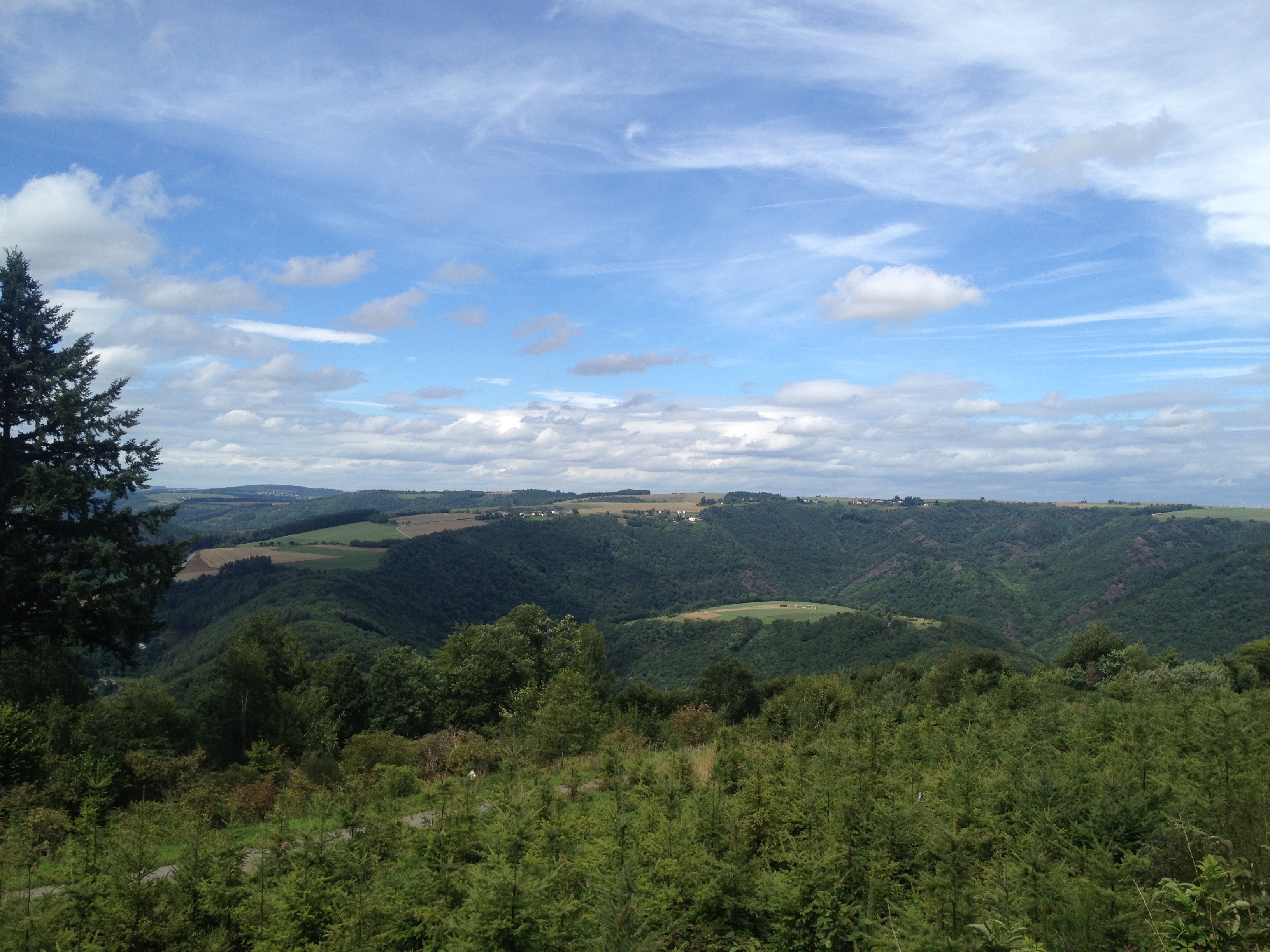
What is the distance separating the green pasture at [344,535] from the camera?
120938 millimetres

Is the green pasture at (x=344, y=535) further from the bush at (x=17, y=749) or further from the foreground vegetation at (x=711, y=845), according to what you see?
the foreground vegetation at (x=711, y=845)

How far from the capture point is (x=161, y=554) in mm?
16641

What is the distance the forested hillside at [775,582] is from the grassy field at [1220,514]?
15.3 feet

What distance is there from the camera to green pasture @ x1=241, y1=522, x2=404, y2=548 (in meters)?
121

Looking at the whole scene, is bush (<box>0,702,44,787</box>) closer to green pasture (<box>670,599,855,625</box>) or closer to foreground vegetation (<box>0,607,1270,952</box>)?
foreground vegetation (<box>0,607,1270,952</box>)

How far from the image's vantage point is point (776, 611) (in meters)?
112

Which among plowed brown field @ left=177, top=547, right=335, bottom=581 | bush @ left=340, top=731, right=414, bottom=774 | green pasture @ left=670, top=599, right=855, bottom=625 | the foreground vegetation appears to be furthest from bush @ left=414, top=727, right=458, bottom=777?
plowed brown field @ left=177, top=547, right=335, bottom=581

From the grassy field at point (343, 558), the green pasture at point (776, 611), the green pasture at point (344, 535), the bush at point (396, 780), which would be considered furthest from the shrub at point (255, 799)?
the green pasture at point (344, 535)

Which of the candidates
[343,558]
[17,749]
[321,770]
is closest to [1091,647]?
[321,770]

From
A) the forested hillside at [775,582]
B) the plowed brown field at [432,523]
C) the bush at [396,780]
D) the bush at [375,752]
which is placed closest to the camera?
the bush at [396,780]

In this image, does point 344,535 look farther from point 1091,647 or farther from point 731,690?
point 1091,647

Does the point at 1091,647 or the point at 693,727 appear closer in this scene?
the point at 693,727

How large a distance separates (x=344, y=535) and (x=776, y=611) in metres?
84.0

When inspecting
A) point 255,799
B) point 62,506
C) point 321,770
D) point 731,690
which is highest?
point 62,506
